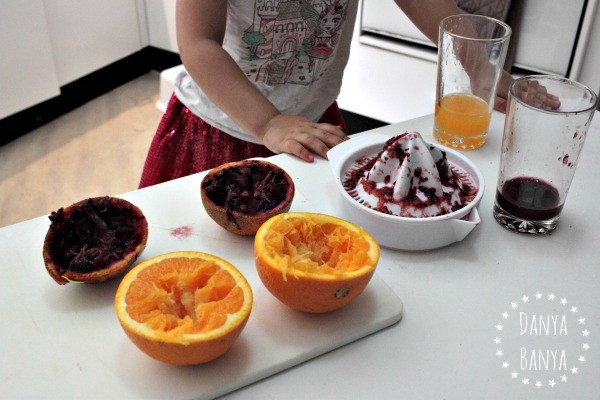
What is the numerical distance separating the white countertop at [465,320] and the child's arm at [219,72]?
166mm

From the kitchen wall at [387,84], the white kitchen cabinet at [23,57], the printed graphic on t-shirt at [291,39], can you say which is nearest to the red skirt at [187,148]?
the printed graphic on t-shirt at [291,39]

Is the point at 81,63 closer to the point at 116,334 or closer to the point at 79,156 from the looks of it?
the point at 79,156

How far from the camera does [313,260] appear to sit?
25.0 inches

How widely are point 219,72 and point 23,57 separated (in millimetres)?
1407

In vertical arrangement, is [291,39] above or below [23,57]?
above

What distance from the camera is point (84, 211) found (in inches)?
26.8

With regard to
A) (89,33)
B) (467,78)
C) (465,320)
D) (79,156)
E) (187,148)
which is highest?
(467,78)

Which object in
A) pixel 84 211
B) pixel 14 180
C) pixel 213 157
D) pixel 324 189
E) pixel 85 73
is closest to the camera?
pixel 84 211

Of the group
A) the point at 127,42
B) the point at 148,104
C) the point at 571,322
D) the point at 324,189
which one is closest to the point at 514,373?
the point at 571,322

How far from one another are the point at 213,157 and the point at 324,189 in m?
0.39

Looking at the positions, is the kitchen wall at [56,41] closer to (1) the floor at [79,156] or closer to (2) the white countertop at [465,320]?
(1) the floor at [79,156]

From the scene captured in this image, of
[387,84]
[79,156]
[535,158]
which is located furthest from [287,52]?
[79,156]

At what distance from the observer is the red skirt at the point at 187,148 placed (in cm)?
114

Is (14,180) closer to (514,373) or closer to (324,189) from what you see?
(324,189)
